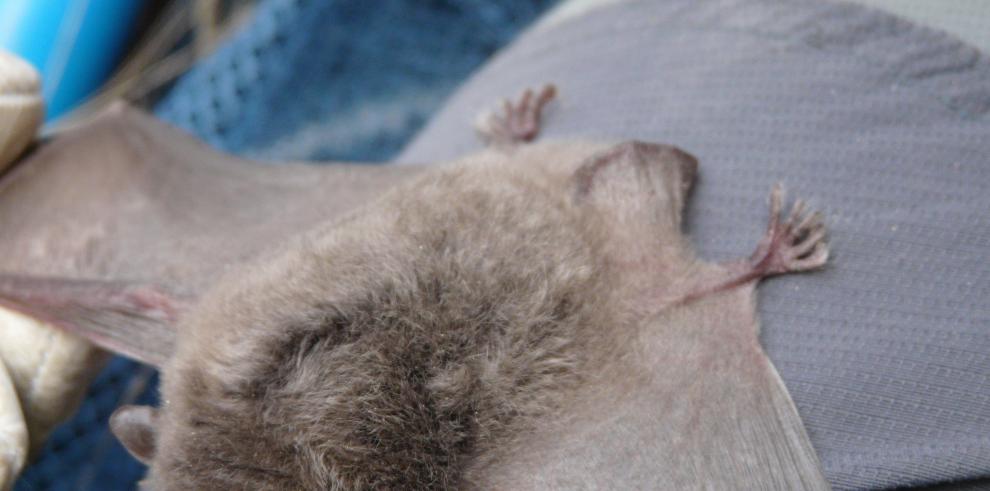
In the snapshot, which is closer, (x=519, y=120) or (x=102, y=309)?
(x=102, y=309)

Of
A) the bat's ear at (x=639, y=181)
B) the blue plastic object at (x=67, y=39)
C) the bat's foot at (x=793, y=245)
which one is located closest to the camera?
the bat's foot at (x=793, y=245)

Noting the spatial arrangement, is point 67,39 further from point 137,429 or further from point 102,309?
point 137,429

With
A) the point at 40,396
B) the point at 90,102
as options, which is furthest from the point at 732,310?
the point at 90,102

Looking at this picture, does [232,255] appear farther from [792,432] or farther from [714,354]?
[792,432]

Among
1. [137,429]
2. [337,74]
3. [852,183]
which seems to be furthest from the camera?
[337,74]

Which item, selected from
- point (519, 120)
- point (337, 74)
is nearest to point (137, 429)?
point (519, 120)

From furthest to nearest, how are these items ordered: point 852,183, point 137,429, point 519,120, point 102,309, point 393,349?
point 519,120 → point 102,309 → point 137,429 → point 852,183 → point 393,349

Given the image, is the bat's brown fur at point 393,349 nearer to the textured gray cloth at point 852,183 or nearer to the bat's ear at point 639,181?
the bat's ear at point 639,181

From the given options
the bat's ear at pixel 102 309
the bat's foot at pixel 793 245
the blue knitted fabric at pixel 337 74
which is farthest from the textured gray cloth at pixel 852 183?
the blue knitted fabric at pixel 337 74
